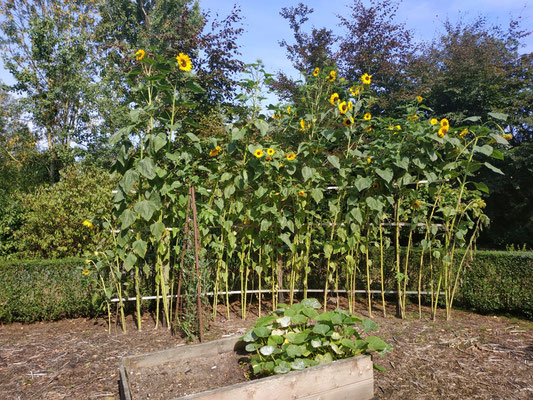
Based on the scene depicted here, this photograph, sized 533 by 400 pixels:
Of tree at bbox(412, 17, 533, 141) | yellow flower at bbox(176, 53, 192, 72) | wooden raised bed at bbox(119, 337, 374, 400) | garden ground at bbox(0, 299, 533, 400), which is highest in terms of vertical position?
tree at bbox(412, 17, 533, 141)

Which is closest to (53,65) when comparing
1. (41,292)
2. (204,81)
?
(204,81)

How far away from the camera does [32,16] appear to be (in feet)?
41.2

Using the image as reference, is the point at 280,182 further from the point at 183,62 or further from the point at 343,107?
the point at 183,62

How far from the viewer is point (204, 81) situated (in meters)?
9.96

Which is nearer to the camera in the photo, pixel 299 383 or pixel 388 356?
pixel 299 383

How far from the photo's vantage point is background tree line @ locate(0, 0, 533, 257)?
9312mm

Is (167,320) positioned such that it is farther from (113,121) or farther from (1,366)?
(113,121)

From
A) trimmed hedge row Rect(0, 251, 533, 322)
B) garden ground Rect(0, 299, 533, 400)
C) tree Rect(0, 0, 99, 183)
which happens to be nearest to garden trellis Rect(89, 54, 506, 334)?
garden ground Rect(0, 299, 533, 400)

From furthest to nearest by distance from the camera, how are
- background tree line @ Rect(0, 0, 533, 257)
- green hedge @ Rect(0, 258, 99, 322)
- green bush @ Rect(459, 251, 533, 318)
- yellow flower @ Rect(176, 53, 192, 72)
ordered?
background tree line @ Rect(0, 0, 533, 257) < green bush @ Rect(459, 251, 533, 318) < green hedge @ Rect(0, 258, 99, 322) < yellow flower @ Rect(176, 53, 192, 72)

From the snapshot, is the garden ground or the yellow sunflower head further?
the yellow sunflower head

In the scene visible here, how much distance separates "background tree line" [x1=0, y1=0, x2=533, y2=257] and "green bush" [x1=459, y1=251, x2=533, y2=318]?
4.73 meters

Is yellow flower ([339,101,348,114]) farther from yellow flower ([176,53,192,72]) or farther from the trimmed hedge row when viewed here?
the trimmed hedge row

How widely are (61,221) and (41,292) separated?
1974mm

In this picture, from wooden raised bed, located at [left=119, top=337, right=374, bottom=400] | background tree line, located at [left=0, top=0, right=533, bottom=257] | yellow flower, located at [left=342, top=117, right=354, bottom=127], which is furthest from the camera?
background tree line, located at [left=0, top=0, right=533, bottom=257]
